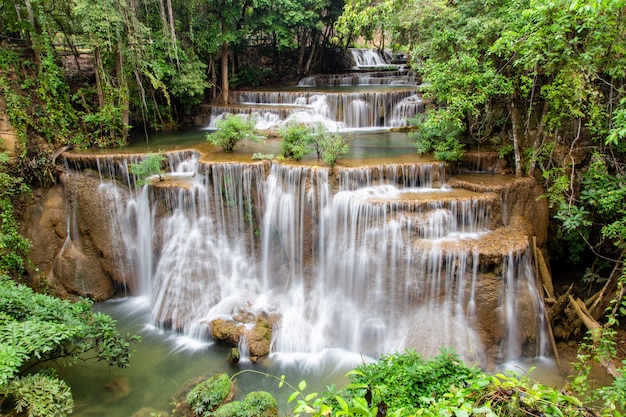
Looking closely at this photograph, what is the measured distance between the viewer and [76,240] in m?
9.80

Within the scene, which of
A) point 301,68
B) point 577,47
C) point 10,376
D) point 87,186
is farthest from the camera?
point 301,68

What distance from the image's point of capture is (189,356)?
7746mm

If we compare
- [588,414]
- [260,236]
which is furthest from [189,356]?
[588,414]

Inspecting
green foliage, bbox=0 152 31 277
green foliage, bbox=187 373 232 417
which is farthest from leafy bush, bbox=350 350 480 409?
green foliage, bbox=0 152 31 277

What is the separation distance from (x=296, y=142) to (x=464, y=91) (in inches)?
151

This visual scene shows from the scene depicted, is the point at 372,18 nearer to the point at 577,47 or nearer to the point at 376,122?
the point at 577,47

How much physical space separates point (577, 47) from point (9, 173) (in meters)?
12.4

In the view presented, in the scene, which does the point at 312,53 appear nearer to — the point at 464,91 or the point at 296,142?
the point at 296,142

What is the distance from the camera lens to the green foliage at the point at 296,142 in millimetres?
9133

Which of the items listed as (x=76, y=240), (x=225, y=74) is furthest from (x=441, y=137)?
(x=76, y=240)

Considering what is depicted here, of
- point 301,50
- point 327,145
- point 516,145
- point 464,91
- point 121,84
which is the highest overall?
point 301,50

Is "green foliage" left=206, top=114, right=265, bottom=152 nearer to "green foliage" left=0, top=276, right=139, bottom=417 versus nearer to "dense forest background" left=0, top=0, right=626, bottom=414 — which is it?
"dense forest background" left=0, top=0, right=626, bottom=414

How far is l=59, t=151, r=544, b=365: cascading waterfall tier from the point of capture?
24.1 feet

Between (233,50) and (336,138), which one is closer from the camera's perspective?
(336,138)
